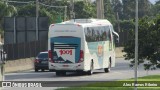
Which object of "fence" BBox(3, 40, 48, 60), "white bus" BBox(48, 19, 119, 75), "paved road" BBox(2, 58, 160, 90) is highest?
"white bus" BBox(48, 19, 119, 75)

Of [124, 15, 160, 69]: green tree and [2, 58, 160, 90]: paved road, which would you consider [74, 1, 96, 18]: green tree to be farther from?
[124, 15, 160, 69]: green tree

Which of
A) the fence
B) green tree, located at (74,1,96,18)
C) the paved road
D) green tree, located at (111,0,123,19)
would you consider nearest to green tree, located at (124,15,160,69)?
the paved road

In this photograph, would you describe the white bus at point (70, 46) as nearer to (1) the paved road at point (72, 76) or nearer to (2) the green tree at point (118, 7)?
(1) the paved road at point (72, 76)

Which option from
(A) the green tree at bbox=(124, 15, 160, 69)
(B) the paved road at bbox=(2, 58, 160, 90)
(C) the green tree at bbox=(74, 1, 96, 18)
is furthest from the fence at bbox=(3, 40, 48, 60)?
(C) the green tree at bbox=(74, 1, 96, 18)

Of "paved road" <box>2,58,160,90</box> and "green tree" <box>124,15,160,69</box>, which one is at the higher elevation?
"green tree" <box>124,15,160,69</box>

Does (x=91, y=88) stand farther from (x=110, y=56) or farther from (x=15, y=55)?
(x=15, y=55)

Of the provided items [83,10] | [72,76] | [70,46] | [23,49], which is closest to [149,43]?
[70,46]

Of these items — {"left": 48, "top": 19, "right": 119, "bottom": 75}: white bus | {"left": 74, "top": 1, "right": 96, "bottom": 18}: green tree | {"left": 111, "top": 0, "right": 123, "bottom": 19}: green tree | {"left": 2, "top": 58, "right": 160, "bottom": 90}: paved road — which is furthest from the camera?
{"left": 111, "top": 0, "right": 123, "bottom": 19}: green tree

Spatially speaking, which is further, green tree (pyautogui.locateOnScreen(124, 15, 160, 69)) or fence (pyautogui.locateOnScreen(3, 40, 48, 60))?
fence (pyautogui.locateOnScreen(3, 40, 48, 60))

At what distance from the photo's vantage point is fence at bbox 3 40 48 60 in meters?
51.0

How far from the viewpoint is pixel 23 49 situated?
2117 inches

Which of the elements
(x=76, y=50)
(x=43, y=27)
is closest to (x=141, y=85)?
(x=76, y=50)

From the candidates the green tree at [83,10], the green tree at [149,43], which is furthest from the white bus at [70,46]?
the green tree at [83,10]

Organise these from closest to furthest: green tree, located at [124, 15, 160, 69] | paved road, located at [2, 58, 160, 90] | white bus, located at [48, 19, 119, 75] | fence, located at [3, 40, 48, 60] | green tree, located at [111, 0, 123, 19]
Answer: green tree, located at [124, 15, 160, 69] < paved road, located at [2, 58, 160, 90] < white bus, located at [48, 19, 119, 75] < fence, located at [3, 40, 48, 60] < green tree, located at [111, 0, 123, 19]
